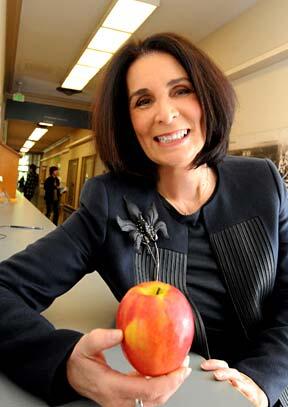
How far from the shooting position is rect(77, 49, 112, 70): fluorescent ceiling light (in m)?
5.41

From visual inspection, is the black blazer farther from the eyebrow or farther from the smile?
the eyebrow

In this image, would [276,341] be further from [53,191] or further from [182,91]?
[53,191]

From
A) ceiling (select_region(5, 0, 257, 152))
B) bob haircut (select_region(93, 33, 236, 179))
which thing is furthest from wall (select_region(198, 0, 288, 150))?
bob haircut (select_region(93, 33, 236, 179))

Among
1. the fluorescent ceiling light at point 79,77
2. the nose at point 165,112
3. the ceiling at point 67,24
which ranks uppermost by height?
the ceiling at point 67,24

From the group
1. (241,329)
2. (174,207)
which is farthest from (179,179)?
(241,329)

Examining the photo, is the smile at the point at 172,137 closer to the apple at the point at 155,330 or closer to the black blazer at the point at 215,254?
the black blazer at the point at 215,254

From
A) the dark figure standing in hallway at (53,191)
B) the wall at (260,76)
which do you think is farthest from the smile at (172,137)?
the dark figure standing in hallway at (53,191)

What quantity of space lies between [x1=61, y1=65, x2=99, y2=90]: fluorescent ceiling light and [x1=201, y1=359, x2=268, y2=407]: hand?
618 centimetres

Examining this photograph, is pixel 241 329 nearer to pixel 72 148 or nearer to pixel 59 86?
pixel 59 86

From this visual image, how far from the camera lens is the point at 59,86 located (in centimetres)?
772

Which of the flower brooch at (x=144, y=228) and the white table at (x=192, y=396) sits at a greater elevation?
the flower brooch at (x=144, y=228)

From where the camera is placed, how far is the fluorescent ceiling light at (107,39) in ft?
15.1

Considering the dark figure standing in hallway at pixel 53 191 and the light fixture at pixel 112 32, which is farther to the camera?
the dark figure standing in hallway at pixel 53 191

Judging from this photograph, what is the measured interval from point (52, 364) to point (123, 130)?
75 cm
